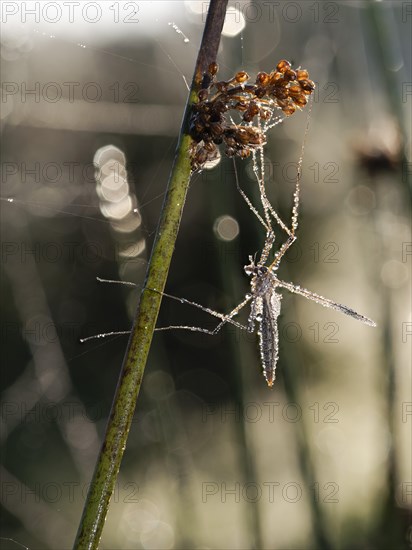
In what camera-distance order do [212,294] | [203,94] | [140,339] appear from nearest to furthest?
[140,339], [203,94], [212,294]

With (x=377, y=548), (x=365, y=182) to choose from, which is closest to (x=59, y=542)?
(x=377, y=548)

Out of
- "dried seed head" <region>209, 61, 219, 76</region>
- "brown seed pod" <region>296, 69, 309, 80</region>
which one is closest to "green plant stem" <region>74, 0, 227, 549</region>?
"dried seed head" <region>209, 61, 219, 76</region>

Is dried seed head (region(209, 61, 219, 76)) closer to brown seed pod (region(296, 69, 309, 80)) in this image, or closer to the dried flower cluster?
the dried flower cluster

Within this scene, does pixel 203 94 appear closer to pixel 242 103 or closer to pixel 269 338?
pixel 242 103

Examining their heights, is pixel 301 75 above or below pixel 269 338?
above

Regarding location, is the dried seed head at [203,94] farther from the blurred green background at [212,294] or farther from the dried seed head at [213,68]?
the blurred green background at [212,294]

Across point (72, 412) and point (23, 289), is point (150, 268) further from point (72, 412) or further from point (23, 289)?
point (72, 412)

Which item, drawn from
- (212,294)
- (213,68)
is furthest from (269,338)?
(212,294)
